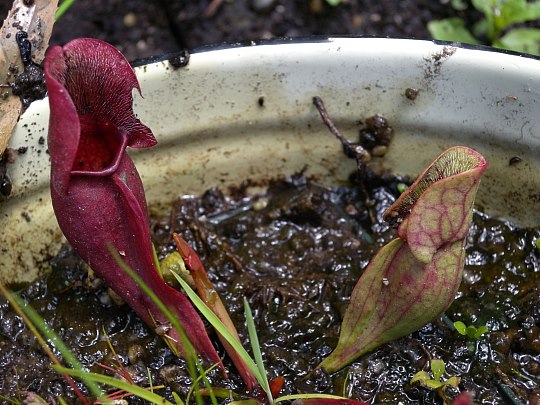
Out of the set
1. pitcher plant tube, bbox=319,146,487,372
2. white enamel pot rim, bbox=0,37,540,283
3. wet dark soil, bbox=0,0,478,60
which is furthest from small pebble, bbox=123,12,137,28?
pitcher plant tube, bbox=319,146,487,372

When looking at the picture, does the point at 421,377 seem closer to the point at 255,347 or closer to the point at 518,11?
the point at 255,347

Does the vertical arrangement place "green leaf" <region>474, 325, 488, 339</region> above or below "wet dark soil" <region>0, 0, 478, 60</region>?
below

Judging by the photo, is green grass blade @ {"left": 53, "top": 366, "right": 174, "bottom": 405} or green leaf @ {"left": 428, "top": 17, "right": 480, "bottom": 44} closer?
green grass blade @ {"left": 53, "top": 366, "right": 174, "bottom": 405}

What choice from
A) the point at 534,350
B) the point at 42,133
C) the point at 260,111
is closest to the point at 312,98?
the point at 260,111

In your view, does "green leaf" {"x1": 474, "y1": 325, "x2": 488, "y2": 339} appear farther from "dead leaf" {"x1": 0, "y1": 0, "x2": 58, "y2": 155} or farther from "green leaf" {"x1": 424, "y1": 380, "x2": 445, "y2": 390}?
"dead leaf" {"x1": 0, "y1": 0, "x2": 58, "y2": 155}

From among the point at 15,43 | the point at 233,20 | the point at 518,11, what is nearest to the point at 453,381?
the point at 15,43
